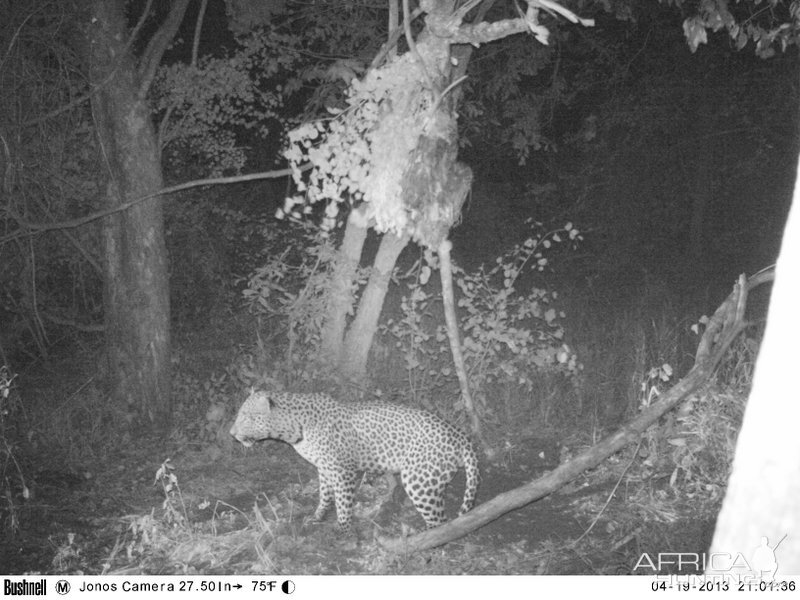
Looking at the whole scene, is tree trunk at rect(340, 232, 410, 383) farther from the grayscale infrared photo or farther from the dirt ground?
the dirt ground

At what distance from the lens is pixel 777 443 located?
2744 mm

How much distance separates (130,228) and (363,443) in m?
3.32

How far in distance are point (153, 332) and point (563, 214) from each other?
10166 mm

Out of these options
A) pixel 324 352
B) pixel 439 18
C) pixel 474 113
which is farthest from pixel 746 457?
pixel 474 113

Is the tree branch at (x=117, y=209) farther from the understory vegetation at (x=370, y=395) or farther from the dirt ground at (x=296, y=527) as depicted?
the dirt ground at (x=296, y=527)

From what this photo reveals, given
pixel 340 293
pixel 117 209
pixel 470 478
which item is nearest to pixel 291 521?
pixel 470 478

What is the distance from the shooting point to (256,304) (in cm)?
948

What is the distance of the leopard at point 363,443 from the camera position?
17.6 ft

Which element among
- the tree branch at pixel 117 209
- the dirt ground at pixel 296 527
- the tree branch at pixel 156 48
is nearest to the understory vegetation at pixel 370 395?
the dirt ground at pixel 296 527

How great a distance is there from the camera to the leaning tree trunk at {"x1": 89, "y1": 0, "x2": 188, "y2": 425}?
23.7ft

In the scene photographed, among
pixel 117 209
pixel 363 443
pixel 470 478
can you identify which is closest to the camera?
pixel 470 478

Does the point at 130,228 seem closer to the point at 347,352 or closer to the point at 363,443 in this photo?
the point at 347,352

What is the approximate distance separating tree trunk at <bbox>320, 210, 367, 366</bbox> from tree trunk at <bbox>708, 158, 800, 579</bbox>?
551 centimetres

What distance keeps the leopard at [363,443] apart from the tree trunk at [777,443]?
8.79 feet
